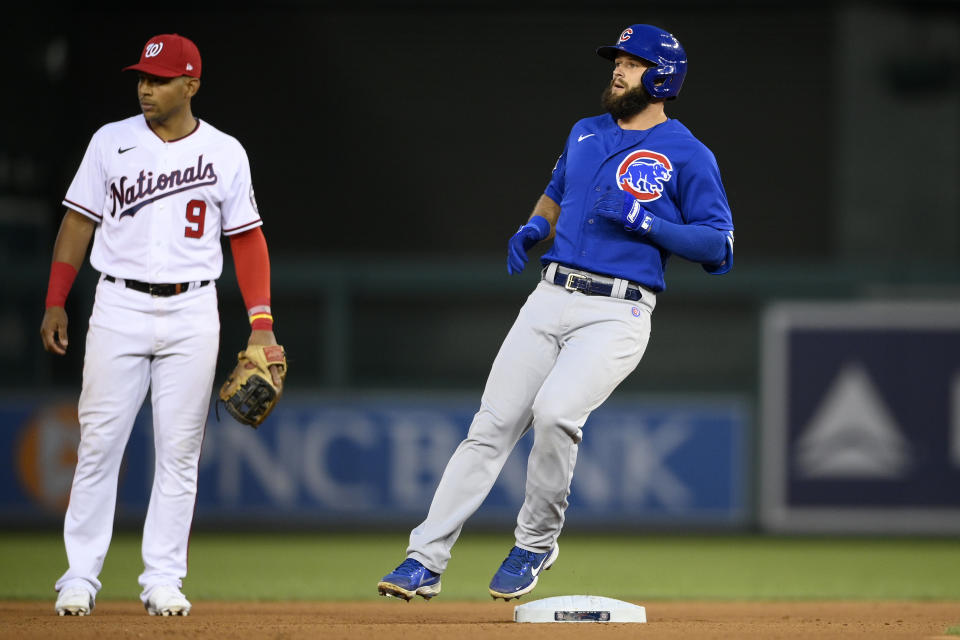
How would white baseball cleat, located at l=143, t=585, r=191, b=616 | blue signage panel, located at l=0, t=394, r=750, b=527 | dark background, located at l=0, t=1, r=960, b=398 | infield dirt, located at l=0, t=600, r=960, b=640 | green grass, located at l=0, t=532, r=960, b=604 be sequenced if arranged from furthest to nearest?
1. dark background, located at l=0, t=1, r=960, b=398
2. blue signage panel, located at l=0, t=394, r=750, b=527
3. green grass, located at l=0, t=532, r=960, b=604
4. white baseball cleat, located at l=143, t=585, r=191, b=616
5. infield dirt, located at l=0, t=600, r=960, b=640

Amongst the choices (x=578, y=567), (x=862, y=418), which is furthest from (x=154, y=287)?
(x=862, y=418)

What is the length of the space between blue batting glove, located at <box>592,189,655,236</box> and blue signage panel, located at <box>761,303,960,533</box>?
5186 millimetres

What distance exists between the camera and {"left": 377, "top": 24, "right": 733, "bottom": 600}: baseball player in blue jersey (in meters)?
4.41

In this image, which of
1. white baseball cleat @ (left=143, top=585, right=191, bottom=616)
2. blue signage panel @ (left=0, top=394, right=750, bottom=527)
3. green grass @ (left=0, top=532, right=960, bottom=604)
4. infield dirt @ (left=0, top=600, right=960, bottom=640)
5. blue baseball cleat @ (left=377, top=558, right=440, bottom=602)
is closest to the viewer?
infield dirt @ (left=0, top=600, right=960, bottom=640)

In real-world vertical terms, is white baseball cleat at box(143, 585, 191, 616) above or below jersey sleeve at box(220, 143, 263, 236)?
below

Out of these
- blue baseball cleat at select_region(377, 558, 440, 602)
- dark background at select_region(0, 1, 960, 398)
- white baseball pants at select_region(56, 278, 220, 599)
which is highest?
dark background at select_region(0, 1, 960, 398)

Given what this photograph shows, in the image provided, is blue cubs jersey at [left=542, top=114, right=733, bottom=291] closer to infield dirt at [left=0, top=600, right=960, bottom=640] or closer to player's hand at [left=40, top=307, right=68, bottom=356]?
infield dirt at [left=0, top=600, right=960, bottom=640]

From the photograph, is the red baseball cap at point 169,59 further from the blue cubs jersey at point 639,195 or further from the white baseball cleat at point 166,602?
the white baseball cleat at point 166,602

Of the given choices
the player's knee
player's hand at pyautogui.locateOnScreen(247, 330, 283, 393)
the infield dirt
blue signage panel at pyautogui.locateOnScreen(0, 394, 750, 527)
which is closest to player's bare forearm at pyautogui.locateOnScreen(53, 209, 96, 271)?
player's hand at pyautogui.locateOnScreen(247, 330, 283, 393)

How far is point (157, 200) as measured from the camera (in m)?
4.71

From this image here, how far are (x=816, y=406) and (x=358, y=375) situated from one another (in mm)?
3581

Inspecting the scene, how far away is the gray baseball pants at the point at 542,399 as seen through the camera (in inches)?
173

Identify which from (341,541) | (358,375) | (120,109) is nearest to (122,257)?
(341,541)

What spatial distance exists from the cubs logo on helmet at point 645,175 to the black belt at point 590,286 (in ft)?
0.91
